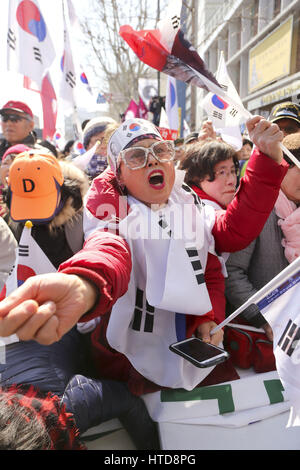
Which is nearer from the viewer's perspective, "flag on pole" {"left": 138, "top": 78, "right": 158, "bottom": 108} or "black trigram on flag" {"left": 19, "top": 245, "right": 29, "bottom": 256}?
"black trigram on flag" {"left": 19, "top": 245, "right": 29, "bottom": 256}

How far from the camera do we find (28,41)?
3994 millimetres

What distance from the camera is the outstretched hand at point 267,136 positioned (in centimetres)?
132

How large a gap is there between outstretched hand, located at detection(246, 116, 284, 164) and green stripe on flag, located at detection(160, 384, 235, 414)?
0.97 m

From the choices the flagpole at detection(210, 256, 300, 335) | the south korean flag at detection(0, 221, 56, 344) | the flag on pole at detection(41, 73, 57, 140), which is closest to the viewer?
the flagpole at detection(210, 256, 300, 335)

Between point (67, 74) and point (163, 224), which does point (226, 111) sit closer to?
point (163, 224)

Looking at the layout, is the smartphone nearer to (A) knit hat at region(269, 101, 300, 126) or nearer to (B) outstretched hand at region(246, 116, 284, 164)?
(B) outstretched hand at region(246, 116, 284, 164)

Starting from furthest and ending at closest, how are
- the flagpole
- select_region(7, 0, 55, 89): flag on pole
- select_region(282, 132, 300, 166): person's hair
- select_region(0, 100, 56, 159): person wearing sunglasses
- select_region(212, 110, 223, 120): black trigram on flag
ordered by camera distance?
select_region(7, 0, 55, 89): flag on pole, select_region(0, 100, 56, 159): person wearing sunglasses, select_region(212, 110, 223, 120): black trigram on flag, select_region(282, 132, 300, 166): person's hair, the flagpole

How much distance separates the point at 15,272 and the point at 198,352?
3.36 ft

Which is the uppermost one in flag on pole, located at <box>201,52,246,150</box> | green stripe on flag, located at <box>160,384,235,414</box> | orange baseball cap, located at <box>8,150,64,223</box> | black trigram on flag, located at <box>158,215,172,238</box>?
flag on pole, located at <box>201,52,246,150</box>

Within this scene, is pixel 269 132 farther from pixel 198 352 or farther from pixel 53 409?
pixel 53 409

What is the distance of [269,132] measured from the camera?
1.32m

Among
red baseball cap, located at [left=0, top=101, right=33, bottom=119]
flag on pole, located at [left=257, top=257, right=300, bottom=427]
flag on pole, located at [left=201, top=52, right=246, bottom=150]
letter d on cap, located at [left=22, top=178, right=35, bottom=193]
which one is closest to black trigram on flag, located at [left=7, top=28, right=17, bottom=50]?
red baseball cap, located at [left=0, top=101, right=33, bottom=119]

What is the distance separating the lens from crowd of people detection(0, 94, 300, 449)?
111cm

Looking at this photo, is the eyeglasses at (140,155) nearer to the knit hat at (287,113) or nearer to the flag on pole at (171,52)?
the flag on pole at (171,52)
